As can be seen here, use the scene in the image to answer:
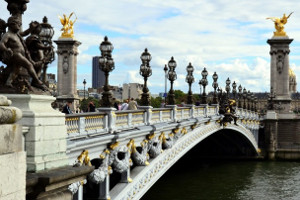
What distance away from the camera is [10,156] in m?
6.12

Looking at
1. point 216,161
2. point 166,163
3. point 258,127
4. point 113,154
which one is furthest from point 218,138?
point 113,154

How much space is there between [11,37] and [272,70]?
6024 centimetres

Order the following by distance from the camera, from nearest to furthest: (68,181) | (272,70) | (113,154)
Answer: (68,181)
(113,154)
(272,70)

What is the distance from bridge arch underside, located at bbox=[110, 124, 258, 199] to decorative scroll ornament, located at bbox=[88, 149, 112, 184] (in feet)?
6.56

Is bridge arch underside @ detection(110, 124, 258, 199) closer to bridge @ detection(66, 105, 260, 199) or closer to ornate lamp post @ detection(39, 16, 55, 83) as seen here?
bridge @ detection(66, 105, 260, 199)

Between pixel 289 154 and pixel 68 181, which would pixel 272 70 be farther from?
pixel 68 181

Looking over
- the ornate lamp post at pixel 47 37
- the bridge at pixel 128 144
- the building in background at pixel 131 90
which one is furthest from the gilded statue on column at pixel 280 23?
the ornate lamp post at pixel 47 37

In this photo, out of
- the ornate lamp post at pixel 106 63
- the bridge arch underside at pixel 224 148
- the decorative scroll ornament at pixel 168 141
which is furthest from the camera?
the bridge arch underside at pixel 224 148

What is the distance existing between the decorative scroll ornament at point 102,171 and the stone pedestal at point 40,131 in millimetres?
5086

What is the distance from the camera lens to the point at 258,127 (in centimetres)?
5909

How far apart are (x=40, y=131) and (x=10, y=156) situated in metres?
1.89

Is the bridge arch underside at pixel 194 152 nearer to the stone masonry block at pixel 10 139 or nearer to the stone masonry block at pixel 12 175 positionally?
the stone masonry block at pixel 12 175

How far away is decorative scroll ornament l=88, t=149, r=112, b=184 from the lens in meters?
13.6

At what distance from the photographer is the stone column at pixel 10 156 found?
5.99m
